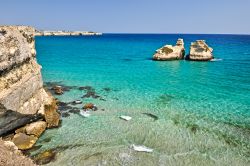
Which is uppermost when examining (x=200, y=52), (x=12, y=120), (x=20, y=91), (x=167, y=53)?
(x=200, y=52)

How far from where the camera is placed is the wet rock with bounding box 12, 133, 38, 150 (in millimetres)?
18367

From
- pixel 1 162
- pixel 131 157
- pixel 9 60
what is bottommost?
pixel 131 157

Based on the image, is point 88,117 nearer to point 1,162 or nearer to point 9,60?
point 9,60

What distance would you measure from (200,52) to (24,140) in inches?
2285

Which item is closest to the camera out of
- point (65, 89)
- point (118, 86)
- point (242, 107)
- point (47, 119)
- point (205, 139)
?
point (205, 139)

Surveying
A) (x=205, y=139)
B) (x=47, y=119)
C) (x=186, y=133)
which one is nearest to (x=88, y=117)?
(x=47, y=119)

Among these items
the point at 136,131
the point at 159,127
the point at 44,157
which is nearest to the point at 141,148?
the point at 136,131

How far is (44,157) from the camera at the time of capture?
56.1 feet

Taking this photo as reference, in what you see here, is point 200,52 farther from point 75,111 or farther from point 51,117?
point 51,117

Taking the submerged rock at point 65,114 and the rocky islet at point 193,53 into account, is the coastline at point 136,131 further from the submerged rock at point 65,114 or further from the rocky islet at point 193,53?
the rocky islet at point 193,53

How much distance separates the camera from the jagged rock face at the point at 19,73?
17.7 m

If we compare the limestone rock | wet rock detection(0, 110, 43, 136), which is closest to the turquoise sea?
wet rock detection(0, 110, 43, 136)

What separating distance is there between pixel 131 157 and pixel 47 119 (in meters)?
8.64

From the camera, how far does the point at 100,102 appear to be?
96.0 feet
